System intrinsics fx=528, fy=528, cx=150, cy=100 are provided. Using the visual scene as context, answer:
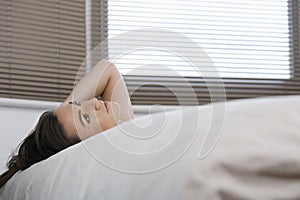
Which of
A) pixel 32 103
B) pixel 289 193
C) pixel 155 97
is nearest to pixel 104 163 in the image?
pixel 289 193

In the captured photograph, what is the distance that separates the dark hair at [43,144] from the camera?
1625mm

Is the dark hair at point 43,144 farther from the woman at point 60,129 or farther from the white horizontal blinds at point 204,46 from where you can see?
the white horizontal blinds at point 204,46

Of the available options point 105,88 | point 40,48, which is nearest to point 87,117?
point 105,88

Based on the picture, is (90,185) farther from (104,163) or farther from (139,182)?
(139,182)

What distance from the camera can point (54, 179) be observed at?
2.93 feet

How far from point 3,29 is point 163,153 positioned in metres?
2.08

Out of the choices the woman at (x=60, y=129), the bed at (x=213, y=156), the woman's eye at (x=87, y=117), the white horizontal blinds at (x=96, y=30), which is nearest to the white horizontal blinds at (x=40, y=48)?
the white horizontal blinds at (x=96, y=30)

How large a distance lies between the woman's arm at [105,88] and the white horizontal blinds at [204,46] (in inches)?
15.6

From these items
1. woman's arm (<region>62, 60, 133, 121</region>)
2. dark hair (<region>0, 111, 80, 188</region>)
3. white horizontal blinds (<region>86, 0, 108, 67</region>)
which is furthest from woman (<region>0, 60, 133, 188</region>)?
white horizontal blinds (<region>86, 0, 108, 67</region>)

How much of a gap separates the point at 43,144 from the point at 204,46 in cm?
150

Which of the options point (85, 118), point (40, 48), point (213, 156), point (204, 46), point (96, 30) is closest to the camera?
point (213, 156)

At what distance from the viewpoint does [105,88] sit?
2.37m

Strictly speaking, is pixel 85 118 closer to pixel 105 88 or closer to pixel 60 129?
pixel 60 129

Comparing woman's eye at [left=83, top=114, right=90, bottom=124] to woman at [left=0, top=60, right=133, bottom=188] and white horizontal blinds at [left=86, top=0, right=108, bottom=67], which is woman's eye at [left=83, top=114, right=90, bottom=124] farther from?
white horizontal blinds at [left=86, top=0, right=108, bottom=67]
